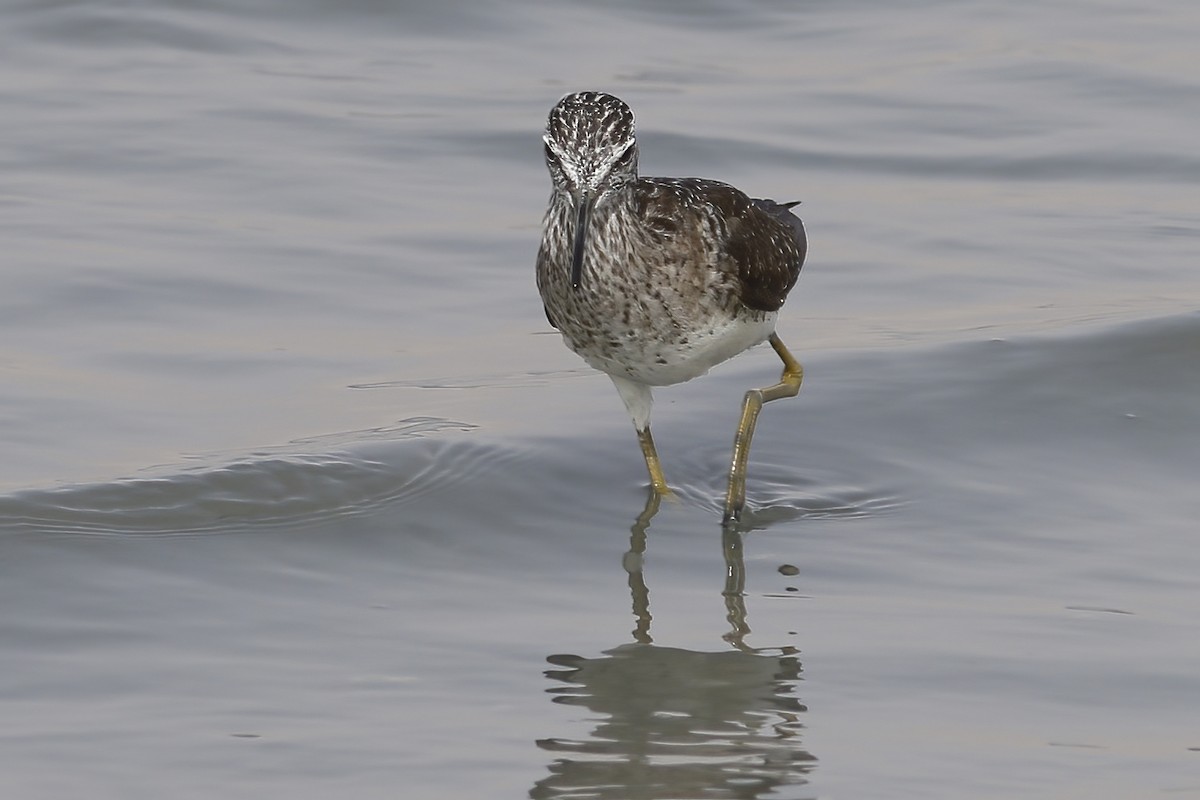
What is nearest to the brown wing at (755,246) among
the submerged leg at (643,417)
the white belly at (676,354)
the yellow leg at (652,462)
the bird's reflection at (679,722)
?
the white belly at (676,354)

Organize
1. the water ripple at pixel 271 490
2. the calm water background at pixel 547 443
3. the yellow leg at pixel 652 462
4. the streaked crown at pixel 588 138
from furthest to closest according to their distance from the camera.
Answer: the yellow leg at pixel 652 462 < the water ripple at pixel 271 490 < the streaked crown at pixel 588 138 < the calm water background at pixel 547 443

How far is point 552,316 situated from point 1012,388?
9.19 ft

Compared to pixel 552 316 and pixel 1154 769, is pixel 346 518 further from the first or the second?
pixel 1154 769

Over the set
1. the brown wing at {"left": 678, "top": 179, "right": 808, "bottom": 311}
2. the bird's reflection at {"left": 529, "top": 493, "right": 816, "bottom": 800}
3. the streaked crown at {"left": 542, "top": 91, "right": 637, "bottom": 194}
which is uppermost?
the streaked crown at {"left": 542, "top": 91, "right": 637, "bottom": 194}

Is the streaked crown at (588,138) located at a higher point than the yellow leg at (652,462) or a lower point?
higher

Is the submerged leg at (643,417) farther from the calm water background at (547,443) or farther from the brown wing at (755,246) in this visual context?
the brown wing at (755,246)

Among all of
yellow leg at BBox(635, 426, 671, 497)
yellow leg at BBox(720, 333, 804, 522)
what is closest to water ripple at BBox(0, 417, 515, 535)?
yellow leg at BBox(635, 426, 671, 497)

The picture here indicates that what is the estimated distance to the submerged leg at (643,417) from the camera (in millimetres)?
8273

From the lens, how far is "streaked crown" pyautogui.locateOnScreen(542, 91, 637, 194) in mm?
7184

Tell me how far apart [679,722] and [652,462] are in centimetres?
261

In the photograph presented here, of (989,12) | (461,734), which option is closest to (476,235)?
(461,734)

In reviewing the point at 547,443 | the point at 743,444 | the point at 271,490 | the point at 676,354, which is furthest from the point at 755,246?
the point at 271,490

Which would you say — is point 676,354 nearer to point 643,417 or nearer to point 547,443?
point 643,417

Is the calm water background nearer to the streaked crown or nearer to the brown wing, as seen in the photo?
the brown wing
